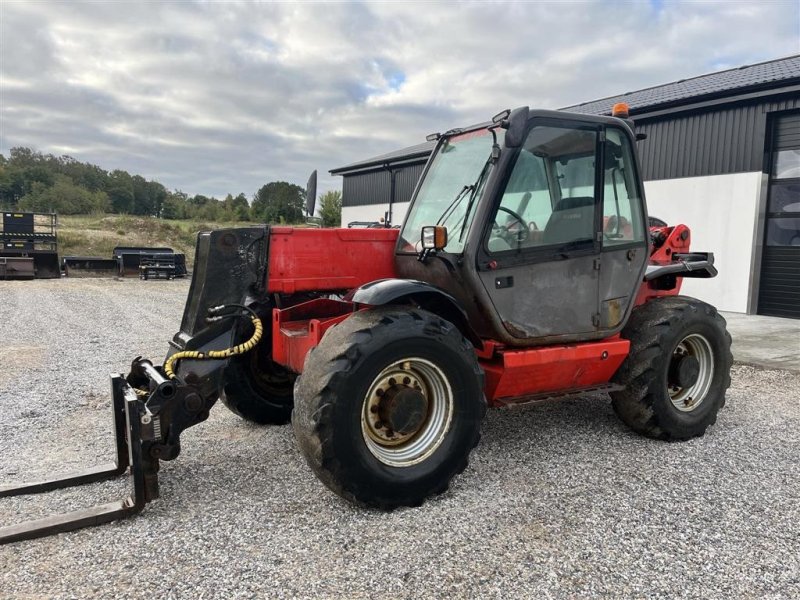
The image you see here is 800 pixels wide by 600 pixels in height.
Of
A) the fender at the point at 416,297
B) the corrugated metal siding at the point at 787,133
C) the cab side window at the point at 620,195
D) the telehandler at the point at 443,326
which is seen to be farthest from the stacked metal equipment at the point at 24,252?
the corrugated metal siding at the point at 787,133

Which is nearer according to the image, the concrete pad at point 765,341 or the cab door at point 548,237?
the cab door at point 548,237

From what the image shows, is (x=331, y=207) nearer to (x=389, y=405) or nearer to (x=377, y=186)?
(x=377, y=186)

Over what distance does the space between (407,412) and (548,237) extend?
1.62 meters

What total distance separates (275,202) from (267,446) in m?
3.81

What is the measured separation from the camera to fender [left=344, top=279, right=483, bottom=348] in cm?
350

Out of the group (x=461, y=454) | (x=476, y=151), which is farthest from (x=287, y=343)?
(x=476, y=151)

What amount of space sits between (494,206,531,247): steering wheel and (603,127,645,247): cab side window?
2.44 feet

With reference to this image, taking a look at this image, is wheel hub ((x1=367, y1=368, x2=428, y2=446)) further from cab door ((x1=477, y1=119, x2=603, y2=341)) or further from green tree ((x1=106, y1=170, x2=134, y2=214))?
green tree ((x1=106, y1=170, x2=134, y2=214))

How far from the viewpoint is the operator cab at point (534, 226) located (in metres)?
3.89

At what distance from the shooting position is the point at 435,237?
12.3 ft

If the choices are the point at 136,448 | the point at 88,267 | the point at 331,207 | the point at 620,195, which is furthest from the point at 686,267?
the point at 331,207

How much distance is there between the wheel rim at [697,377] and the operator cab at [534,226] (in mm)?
727

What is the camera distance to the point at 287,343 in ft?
13.2

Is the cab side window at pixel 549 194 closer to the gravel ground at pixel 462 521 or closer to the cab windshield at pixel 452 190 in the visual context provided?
the cab windshield at pixel 452 190
